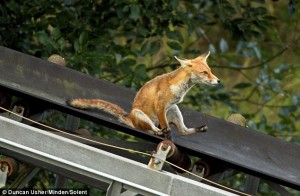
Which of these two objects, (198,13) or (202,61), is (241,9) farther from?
(202,61)

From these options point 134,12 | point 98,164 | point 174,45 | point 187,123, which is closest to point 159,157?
point 98,164

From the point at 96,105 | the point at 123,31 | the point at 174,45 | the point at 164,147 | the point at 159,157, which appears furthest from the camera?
the point at 123,31

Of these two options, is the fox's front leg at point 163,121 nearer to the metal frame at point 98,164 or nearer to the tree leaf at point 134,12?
the metal frame at point 98,164

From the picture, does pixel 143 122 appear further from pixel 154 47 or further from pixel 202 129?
pixel 154 47

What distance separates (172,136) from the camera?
16.4 feet

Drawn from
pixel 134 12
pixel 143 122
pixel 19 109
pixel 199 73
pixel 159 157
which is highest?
pixel 134 12

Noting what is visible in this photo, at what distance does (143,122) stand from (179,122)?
25 cm

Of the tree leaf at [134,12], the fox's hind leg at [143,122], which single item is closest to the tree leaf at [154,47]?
the tree leaf at [134,12]

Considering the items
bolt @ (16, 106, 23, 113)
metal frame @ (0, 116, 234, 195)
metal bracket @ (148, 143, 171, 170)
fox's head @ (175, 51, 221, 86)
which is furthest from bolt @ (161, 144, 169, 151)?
bolt @ (16, 106, 23, 113)

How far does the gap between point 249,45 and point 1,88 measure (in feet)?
9.72

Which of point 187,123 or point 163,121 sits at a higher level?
point 187,123

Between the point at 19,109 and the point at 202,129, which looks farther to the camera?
the point at 19,109

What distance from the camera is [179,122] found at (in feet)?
16.5

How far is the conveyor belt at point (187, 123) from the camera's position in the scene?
500cm
